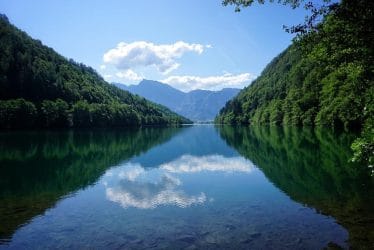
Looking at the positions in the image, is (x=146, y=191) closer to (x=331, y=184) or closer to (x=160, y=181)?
(x=160, y=181)

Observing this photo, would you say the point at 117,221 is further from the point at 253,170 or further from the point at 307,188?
the point at 253,170

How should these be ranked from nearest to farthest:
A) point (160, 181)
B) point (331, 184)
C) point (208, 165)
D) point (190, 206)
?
point (190, 206), point (331, 184), point (160, 181), point (208, 165)

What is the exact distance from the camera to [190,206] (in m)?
26.8

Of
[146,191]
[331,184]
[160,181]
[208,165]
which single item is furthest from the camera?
[208,165]

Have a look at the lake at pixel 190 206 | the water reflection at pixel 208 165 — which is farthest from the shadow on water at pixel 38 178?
the water reflection at pixel 208 165

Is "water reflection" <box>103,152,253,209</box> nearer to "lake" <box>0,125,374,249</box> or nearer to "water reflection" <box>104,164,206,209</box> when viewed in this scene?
"water reflection" <box>104,164,206,209</box>

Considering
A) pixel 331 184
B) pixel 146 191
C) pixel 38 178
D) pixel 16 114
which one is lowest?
pixel 146 191

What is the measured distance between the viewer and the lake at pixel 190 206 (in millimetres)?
18891

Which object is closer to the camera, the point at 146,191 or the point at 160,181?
the point at 146,191

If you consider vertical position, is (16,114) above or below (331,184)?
above

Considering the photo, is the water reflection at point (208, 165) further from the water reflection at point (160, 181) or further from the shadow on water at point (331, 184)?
the shadow on water at point (331, 184)

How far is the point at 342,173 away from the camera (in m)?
36.3

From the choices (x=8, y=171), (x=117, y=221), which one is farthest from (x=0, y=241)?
(x=8, y=171)

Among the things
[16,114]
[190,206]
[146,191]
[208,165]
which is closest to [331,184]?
[190,206]
